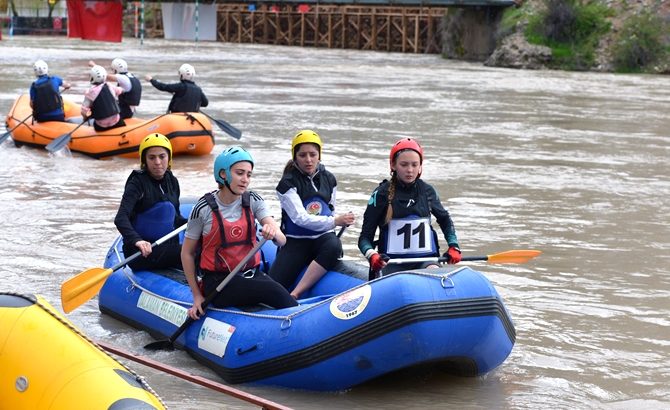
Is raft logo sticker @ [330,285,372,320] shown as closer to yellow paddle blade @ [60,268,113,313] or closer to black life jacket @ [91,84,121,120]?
yellow paddle blade @ [60,268,113,313]

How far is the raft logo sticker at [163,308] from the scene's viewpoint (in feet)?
17.9

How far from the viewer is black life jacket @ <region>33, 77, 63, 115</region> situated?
42.2ft

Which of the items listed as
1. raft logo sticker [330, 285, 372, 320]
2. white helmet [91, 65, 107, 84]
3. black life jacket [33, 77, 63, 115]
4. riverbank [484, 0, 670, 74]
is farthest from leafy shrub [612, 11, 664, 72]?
raft logo sticker [330, 285, 372, 320]

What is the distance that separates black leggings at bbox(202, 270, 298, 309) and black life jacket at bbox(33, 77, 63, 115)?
8517 mm

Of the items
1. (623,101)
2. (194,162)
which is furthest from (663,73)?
(194,162)

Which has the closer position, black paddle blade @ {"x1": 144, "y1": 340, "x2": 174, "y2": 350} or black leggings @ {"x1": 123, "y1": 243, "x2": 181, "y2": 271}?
black paddle blade @ {"x1": 144, "y1": 340, "x2": 174, "y2": 350}

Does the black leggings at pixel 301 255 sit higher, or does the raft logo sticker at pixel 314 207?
the raft logo sticker at pixel 314 207

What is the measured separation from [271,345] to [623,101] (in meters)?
17.2

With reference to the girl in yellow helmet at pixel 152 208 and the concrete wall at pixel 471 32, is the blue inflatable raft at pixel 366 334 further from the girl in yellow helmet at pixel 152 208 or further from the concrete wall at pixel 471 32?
the concrete wall at pixel 471 32

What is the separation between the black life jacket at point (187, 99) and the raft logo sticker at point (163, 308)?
7272 millimetres

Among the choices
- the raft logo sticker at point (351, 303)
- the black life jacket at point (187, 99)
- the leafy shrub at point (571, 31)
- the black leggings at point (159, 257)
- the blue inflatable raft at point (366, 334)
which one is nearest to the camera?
the blue inflatable raft at point (366, 334)

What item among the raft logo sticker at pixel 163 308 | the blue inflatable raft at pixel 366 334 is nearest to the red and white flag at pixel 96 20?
the raft logo sticker at pixel 163 308

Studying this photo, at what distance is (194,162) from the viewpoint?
12.4 meters

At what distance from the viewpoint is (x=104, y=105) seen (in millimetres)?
12203
